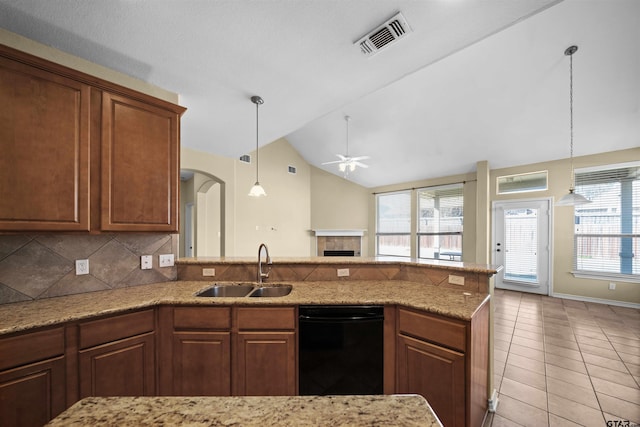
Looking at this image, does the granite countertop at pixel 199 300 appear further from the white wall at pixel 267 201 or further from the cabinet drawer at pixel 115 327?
the white wall at pixel 267 201

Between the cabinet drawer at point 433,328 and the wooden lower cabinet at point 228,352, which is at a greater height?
the cabinet drawer at point 433,328

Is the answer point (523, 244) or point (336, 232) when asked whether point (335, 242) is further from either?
point (523, 244)

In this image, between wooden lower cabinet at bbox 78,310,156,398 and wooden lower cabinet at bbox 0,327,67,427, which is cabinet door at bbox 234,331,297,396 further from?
wooden lower cabinet at bbox 0,327,67,427

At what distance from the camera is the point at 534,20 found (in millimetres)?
2703

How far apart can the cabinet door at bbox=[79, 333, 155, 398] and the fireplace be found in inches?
238

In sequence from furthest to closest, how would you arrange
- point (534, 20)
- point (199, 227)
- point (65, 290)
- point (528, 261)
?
point (199, 227) < point (528, 261) < point (534, 20) < point (65, 290)

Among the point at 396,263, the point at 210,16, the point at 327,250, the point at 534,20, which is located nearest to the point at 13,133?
the point at 210,16

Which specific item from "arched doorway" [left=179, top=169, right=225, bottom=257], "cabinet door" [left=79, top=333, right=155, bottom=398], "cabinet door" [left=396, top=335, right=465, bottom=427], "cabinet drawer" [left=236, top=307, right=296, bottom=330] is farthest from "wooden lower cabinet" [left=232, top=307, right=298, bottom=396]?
"arched doorway" [left=179, top=169, right=225, bottom=257]

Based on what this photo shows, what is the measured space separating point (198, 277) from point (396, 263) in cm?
185

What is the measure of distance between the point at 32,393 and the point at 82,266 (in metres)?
0.85

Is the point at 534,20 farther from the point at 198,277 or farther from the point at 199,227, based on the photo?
the point at 199,227

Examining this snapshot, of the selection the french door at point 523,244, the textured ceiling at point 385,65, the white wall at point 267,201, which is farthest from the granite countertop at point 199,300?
the french door at point 523,244

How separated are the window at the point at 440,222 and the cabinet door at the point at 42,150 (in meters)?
6.71

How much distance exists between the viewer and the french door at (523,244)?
205 inches
